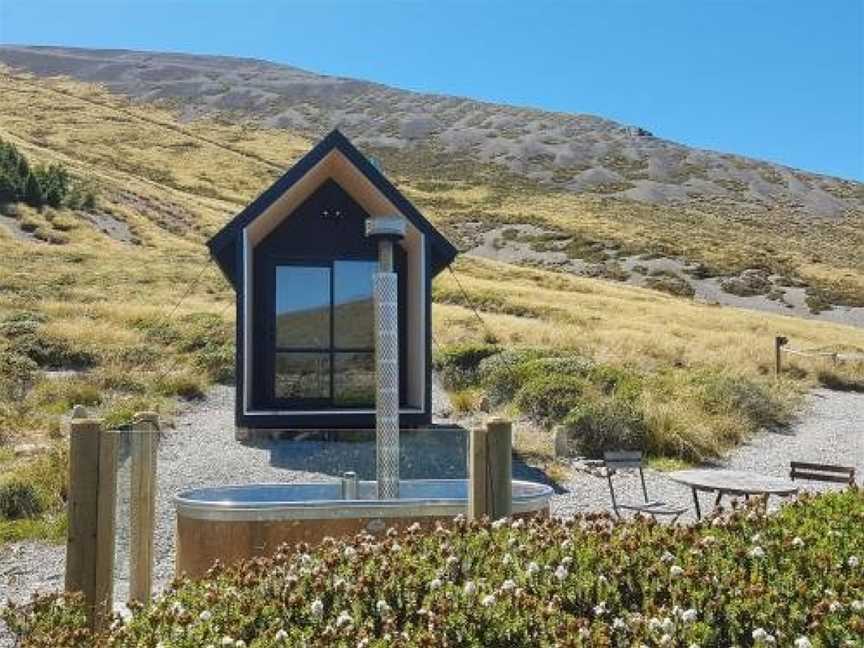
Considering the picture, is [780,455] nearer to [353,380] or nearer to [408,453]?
→ [353,380]

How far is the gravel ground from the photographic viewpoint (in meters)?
8.60

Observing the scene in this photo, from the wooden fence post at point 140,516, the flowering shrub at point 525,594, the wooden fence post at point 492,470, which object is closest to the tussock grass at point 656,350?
the wooden fence post at point 492,470

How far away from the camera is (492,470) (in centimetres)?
698

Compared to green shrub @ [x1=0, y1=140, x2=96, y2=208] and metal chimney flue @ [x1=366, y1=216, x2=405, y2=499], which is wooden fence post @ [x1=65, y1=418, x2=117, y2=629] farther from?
green shrub @ [x1=0, y1=140, x2=96, y2=208]

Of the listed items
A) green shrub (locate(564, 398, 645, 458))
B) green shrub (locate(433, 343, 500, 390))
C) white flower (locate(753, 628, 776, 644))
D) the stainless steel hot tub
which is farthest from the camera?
green shrub (locate(433, 343, 500, 390))

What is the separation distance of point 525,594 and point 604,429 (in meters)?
10.8

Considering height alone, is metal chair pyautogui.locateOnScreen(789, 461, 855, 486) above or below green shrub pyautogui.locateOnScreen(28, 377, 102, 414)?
below

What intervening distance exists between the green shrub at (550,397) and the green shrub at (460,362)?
2.94 meters

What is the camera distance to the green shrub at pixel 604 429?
49.8 feet

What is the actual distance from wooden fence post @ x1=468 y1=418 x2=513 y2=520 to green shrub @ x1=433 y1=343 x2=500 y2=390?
13.2 m

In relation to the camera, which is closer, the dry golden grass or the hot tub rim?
the hot tub rim

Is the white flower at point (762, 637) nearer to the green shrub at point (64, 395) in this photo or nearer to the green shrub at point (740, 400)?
the green shrub at point (64, 395)

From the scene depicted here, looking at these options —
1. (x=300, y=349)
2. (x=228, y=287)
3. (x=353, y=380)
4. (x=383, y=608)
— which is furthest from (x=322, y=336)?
(x=228, y=287)

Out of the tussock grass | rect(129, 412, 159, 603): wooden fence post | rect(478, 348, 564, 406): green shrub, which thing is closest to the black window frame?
the tussock grass
